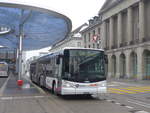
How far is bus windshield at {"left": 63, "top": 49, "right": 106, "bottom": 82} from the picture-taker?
13375mm

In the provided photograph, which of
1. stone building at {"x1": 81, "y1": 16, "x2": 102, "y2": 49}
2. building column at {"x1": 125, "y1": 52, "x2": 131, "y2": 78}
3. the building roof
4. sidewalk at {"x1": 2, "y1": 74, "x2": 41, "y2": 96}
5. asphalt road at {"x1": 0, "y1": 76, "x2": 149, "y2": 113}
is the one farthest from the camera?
stone building at {"x1": 81, "y1": 16, "x2": 102, "y2": 49}

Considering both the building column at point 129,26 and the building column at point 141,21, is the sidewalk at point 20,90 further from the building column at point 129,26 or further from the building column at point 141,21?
the building column at point 129,26

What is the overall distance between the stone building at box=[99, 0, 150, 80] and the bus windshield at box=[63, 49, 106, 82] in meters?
29.0

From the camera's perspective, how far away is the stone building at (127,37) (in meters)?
43.2

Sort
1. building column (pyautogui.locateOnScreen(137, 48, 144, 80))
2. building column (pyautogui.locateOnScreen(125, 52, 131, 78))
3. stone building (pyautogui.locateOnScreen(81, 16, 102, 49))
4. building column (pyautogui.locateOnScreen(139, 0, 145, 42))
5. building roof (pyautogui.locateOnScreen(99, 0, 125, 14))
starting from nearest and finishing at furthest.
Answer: building column (pyautogui.locateOnScreen(137, 48, 144, 80)) < building column (pyautogui.locateOnScreen(139, 0, 145, 42)) < building column (pyautogui.locateOnScreen(125, 52, 131, 78)) < building roof (pyautogui.locateOnScreen(99, 0, 125, 14)) < stone building (pyautogui.locateOnScreen(81, 16, 102, 49))

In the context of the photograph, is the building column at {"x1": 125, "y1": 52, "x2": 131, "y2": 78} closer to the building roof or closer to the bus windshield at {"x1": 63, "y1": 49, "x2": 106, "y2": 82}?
the building roof

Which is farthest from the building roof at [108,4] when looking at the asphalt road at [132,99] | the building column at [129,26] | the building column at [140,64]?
the asphalt road at [132,99]

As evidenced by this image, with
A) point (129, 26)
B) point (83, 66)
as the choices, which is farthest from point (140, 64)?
point (83, 66)

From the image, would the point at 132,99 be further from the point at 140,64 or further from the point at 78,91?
the point at 140,64

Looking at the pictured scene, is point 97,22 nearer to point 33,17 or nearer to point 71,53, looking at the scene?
point 33,17

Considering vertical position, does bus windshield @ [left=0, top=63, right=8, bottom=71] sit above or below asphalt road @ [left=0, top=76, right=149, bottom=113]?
above

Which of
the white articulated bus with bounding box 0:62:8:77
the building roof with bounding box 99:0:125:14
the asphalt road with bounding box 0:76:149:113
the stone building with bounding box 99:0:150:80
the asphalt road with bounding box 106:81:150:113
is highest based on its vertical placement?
the building roof with bounding box 99:0:125:14

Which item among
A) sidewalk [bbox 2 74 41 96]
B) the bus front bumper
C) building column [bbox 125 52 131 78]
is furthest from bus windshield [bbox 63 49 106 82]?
building column [bbox 125 52 131 78]

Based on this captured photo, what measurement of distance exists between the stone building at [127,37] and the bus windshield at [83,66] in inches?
1141
